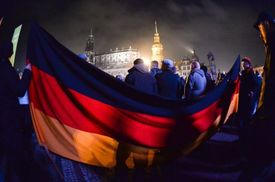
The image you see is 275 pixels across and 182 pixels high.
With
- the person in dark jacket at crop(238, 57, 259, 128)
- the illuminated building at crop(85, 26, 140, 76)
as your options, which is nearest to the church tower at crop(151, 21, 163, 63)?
the illuminated building at crop(85, 26, 140, 76)

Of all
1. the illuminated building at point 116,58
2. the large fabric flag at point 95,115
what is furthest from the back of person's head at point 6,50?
the illuminated building at point 116,58

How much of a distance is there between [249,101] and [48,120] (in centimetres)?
610

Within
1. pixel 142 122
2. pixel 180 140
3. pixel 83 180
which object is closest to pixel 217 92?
pixel 180 140

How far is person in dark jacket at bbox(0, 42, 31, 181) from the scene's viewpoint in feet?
11.0

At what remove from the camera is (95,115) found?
152 inches

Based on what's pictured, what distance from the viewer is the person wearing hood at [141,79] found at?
5.73 meters

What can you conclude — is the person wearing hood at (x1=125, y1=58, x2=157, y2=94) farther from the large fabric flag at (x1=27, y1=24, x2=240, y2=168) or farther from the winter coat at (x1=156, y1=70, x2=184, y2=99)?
the large fabric flag at (x1=27, y1=24, x2=240, y2=168)

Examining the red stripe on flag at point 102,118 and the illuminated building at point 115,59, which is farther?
the illuminated building at point 115,59

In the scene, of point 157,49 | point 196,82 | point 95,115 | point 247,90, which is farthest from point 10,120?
point 157,49

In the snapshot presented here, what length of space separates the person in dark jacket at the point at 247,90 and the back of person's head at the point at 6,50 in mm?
6311

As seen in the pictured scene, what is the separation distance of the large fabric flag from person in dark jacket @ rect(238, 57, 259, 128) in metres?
3.99

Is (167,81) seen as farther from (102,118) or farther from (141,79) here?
(102,118)

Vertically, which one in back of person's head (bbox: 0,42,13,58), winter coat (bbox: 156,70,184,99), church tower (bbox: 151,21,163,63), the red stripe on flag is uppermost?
church tower (bbox: 151,21,163,63)

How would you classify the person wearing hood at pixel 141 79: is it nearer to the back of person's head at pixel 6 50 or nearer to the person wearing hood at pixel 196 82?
the person wearing hood at pixel 196 82
